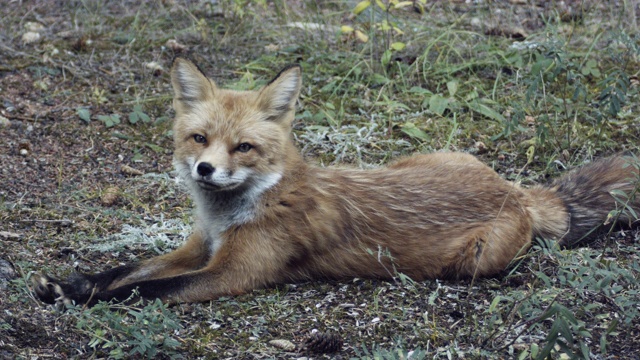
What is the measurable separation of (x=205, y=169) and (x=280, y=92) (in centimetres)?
73

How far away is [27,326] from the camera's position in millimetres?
3688

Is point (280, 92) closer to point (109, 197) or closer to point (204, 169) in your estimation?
point (204, 169)

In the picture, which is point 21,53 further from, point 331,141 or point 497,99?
point 497,99

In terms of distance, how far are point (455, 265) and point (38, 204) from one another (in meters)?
2.73

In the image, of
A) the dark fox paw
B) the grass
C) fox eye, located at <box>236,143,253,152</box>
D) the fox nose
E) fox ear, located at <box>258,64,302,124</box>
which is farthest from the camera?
fox ear, located at <box>258,64,302,124</box>

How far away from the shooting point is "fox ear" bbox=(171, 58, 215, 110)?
15.1 ft

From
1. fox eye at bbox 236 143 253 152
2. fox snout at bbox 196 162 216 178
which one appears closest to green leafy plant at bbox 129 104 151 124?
fox eye at bbox 236 143 253 152

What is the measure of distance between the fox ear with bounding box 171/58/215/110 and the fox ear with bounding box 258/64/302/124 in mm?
313

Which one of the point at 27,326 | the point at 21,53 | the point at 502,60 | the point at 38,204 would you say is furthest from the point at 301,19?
the point at 27,326

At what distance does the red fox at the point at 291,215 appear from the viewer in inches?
170

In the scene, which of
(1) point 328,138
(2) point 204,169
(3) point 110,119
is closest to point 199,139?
(2) point 204,169

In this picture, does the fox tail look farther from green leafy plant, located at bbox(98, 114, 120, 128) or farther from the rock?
the rock

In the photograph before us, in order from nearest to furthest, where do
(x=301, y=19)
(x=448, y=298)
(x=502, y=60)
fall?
(x=448, y=298) → (x=502, y=60) → (x=301, y=19)

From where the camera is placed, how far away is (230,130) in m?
4.39
